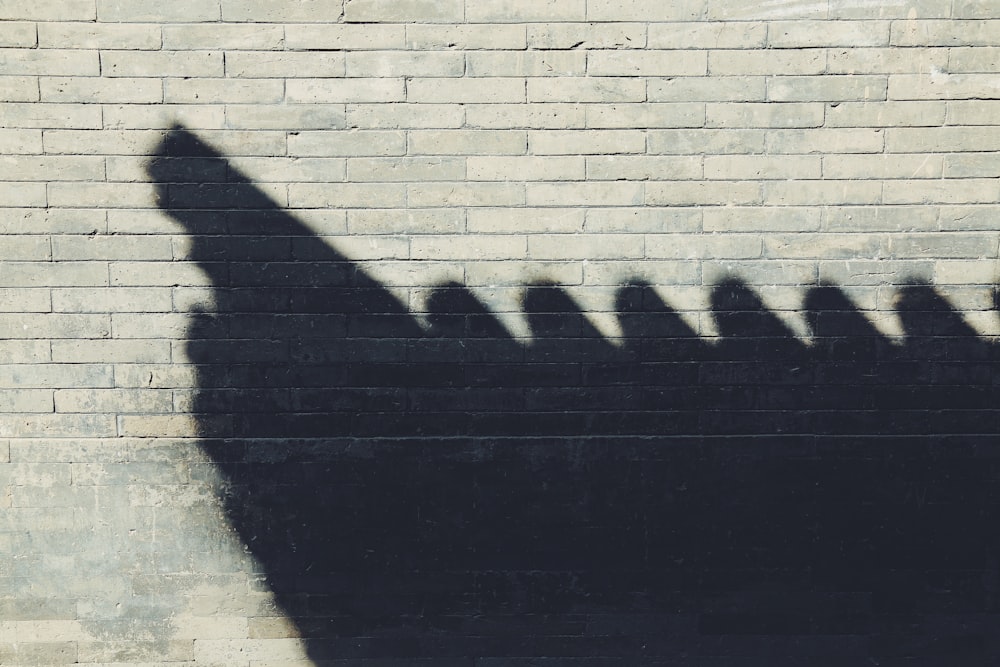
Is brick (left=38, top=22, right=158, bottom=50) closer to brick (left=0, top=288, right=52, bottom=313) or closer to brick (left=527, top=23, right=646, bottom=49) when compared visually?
brick (left=0, top=288, right=52, bottom=313)

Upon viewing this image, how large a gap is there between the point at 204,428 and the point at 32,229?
121 centimetres

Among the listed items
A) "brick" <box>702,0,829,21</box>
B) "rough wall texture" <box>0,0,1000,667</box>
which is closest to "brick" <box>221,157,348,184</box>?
"rough wall texture" <box>0,0,1000,667</box>

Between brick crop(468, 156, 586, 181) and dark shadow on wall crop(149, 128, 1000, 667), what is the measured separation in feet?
1.76

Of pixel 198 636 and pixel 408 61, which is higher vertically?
pixel 408 61

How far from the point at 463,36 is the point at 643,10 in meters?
0.84

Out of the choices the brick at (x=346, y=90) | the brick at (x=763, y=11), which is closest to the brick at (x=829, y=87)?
the brick at (x=763, y=11)

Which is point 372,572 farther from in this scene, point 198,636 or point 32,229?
point 32,229

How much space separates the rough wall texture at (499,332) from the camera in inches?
129

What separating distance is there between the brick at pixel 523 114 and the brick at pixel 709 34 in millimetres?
472

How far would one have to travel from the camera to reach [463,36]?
327cm

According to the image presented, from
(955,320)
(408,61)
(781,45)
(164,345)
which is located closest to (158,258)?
(164,345)

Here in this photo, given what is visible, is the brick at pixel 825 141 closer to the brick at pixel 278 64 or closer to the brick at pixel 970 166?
the brick at pixel 970 166

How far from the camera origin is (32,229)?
10.9 feet

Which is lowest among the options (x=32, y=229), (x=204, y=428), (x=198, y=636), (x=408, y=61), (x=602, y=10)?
(x=198, y=636)
